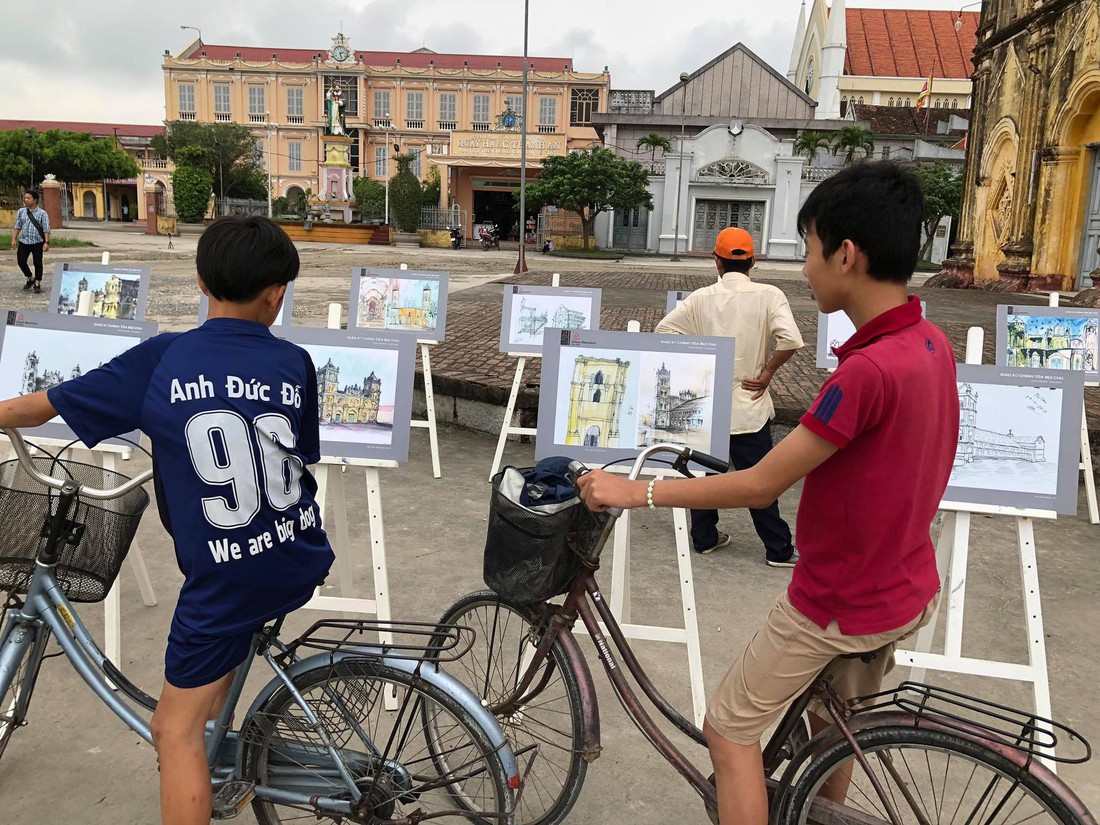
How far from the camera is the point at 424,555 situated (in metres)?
4.88

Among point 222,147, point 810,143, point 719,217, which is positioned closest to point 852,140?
point 810,143

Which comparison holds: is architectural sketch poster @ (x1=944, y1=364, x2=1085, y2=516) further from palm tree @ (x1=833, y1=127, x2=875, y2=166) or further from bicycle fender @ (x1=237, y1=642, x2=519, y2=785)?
palm tree @ (x1=833, y1=127, x2=875, y2=166)

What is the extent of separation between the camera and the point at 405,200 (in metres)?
52.1

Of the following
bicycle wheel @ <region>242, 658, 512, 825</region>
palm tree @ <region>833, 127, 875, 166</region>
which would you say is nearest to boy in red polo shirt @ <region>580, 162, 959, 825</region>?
bicycle wheel @ <region>242, 658, 512, 825</region>

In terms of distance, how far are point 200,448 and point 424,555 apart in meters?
3.04

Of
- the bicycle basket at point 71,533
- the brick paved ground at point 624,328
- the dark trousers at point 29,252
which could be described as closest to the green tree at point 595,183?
the brick paved ground at point 624,328

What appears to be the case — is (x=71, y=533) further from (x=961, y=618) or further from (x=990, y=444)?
(x=990, y=444)

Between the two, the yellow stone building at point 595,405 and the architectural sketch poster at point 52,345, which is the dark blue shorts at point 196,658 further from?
the architectural sketch poster at point 52,345

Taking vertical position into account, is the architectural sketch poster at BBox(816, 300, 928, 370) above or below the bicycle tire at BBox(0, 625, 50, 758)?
above

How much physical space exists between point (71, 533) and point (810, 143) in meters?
44.2

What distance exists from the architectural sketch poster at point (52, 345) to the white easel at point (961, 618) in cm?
340

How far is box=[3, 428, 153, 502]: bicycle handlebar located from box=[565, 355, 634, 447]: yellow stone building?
1.68m

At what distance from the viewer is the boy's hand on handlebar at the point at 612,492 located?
2.04 m

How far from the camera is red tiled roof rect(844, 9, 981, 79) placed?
66750 millimetres
